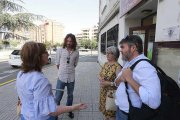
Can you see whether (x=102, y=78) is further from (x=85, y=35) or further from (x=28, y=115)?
(x=85, y=35)

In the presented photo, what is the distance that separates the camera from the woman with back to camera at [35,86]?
1804 mm

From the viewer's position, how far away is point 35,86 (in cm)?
179

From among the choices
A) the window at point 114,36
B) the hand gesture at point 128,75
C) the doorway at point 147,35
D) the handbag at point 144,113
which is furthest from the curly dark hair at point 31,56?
the window at point 114,36

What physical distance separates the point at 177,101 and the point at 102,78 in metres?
1.53

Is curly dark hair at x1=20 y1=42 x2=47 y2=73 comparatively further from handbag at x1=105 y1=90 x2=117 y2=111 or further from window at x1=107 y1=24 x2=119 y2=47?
window at x1=107 y1=24 x2=119 y2=47

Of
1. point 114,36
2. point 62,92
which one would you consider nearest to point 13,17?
point 114,36

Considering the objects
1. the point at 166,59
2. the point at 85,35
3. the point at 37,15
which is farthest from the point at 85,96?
the point at 85,35

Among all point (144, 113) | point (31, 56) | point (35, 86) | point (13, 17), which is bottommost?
point (144, 113)

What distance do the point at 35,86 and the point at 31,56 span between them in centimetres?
28

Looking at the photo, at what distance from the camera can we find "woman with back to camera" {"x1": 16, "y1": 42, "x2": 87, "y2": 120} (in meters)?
1.80

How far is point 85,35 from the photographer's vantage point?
141875 mm

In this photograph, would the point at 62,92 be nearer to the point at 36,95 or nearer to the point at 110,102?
the point at 110,102

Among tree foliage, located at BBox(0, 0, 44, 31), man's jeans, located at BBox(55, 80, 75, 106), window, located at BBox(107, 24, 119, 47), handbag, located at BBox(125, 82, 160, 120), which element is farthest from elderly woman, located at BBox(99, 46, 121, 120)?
tree foliage, located at BBox(0, 0, 44, 31)

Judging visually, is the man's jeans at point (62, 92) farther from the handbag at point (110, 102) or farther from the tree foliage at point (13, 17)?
the tree foliage at point (13, 17)
